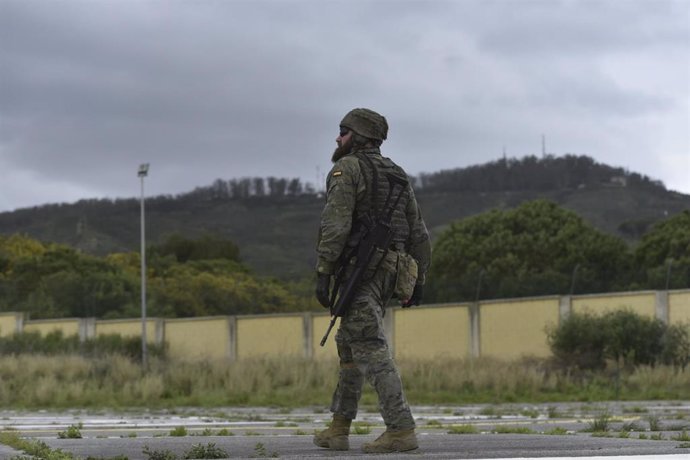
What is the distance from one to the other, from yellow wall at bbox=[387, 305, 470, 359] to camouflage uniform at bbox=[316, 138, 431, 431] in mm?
32001

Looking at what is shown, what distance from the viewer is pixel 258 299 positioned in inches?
2324

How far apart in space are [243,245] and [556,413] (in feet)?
407

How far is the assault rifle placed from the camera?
8.63 m

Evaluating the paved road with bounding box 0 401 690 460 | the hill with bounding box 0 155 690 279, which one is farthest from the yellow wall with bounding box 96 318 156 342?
the hill with bounding box 0 155 690 279

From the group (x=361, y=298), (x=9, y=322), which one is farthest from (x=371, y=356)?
(x=9, y=322)

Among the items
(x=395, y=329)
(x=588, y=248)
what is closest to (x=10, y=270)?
(x=588, y=248)

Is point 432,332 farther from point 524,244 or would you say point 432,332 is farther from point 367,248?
point 367,248

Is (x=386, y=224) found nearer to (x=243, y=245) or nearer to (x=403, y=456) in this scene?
(x=403, y=456)

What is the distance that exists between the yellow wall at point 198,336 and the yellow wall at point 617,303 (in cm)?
1707

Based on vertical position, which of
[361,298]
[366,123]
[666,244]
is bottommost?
[361,298]

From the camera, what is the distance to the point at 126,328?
54594 mm

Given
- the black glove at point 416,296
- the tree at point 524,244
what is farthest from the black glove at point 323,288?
the tree at point 524,244

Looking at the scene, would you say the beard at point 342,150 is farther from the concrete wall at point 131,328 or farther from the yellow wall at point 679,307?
the concrete wall at point 131,328

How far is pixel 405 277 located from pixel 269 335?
4008cm
